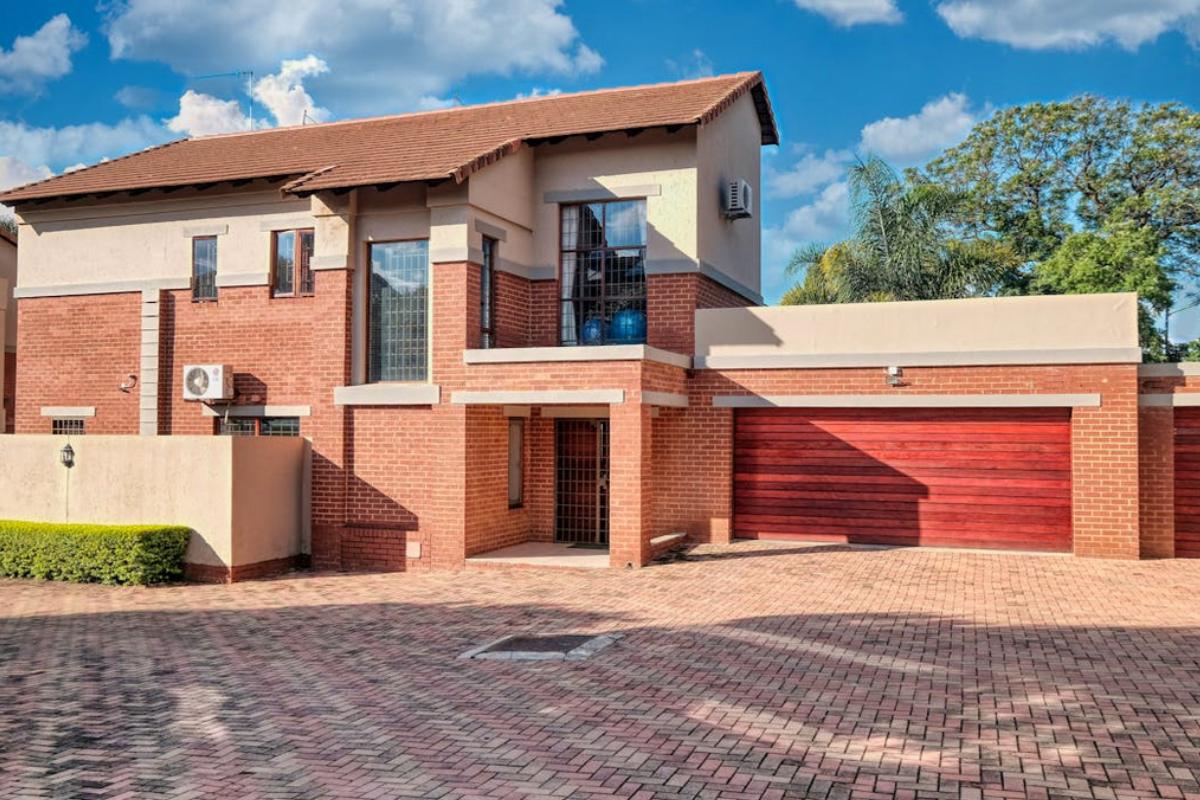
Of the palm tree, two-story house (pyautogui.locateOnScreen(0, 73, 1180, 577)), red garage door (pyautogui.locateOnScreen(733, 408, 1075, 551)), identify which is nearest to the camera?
two-story house (pyautogui.locateOnScreen(0, 73, 1180, 577))

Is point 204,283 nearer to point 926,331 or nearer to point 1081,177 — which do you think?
point 926,331

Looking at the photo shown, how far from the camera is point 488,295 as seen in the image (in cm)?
1642

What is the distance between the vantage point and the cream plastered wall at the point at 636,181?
16.8 metres

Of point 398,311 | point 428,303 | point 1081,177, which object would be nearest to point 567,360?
point 428,303

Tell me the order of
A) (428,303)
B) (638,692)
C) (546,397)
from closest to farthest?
(638,692) < (546,397) < (428,303)

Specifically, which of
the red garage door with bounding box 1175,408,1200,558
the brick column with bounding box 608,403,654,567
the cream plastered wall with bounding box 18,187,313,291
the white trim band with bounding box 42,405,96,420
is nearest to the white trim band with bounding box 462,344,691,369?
the brick column with bounding box 608,403,654,567

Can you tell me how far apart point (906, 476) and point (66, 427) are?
53.2 ft

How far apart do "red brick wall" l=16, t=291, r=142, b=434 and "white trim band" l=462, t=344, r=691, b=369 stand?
7858mm

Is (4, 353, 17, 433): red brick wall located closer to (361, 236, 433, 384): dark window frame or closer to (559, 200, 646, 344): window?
(361, 236, 433, 384): dark window frame

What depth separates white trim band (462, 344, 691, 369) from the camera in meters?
14.2

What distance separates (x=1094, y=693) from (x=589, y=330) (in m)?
11.4

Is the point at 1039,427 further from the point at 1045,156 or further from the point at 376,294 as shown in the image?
the point at 1045,156

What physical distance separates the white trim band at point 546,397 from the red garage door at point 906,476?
3.17 meters

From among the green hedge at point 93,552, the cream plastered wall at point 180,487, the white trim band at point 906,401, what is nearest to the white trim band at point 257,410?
the cream plastered wall at point 180,487
